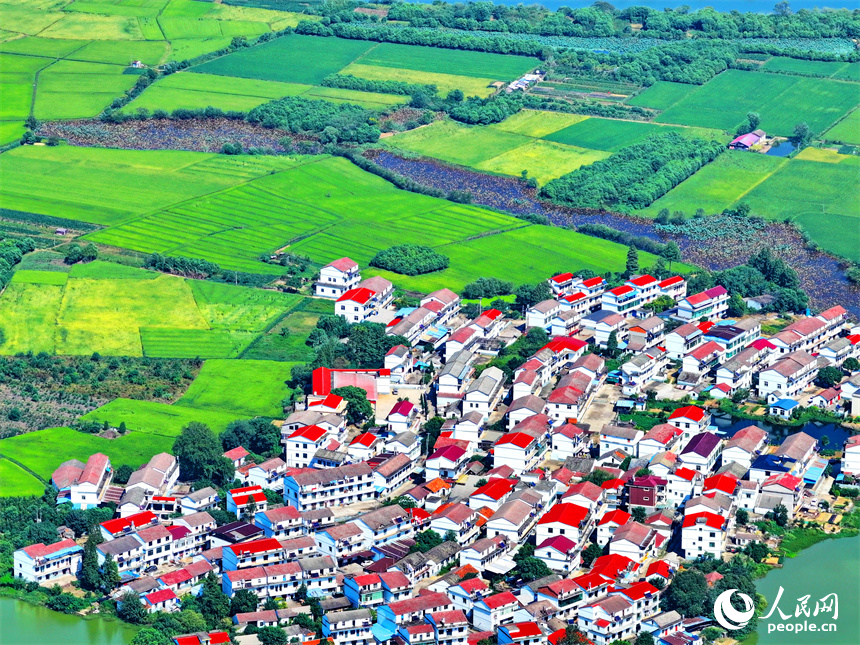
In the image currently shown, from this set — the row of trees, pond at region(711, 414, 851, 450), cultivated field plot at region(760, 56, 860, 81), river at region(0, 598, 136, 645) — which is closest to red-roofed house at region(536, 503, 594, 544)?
pond at region(711, 414, 851, 450)

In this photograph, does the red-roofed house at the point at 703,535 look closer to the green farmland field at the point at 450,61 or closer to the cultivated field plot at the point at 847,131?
the cultivated field plot at the point at 847,131

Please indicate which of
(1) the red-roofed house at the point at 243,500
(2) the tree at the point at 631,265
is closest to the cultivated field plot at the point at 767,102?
(2) the tree at the point at 631,265

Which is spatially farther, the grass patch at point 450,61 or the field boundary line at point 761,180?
the grass patch at point 450,61

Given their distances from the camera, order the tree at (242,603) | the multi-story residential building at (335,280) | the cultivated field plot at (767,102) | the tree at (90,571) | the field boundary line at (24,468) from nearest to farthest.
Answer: the tree at (242,603) → the tree at (90,571) → the field boundary line at (24,468) → the multi-story residential building at (335,280) → the cultivated field plot at (767,102)

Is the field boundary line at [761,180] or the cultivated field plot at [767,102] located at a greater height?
the cultivated field plot at [767,102]

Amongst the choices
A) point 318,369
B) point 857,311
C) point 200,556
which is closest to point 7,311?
point 318,369

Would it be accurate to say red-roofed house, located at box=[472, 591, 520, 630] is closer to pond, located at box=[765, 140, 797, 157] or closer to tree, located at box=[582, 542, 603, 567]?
tree, located at box=[582, 542, 603, 567]

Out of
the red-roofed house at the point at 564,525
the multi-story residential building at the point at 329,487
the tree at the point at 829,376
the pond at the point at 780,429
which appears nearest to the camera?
the red-roofed house at the point at 564,525
